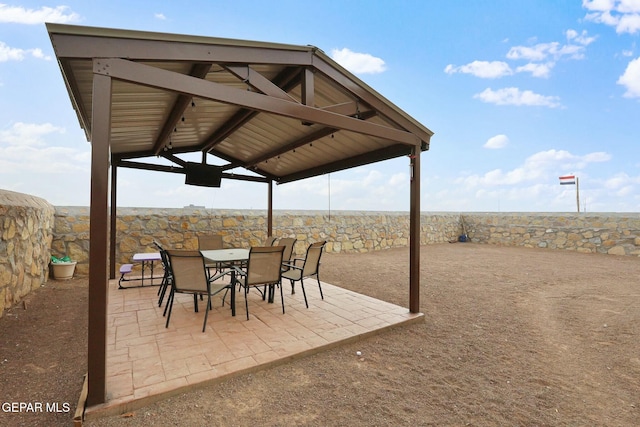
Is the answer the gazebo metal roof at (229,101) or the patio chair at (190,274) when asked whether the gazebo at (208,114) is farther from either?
the patio chair at (190,274)

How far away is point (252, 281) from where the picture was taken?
319 centimetres

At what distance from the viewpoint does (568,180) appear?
551 inches

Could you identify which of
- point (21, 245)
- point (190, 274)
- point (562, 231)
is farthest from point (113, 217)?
point (562, 231)

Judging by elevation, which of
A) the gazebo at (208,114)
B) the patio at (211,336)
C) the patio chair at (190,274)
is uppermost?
the gazebo at (208,114)

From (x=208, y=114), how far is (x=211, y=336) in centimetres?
276

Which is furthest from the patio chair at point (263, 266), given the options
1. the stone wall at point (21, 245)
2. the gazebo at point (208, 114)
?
the stone wall at point (21, 245)

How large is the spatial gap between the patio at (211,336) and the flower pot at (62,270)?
161 centimetres

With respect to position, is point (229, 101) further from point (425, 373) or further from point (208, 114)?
point (425, 373)

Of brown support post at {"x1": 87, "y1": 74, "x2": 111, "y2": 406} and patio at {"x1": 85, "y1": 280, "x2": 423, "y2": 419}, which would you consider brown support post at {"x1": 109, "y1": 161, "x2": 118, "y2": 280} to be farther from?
brown support post at {"x1": 87, "y1": 74, "x2": 111, "y2": 406}

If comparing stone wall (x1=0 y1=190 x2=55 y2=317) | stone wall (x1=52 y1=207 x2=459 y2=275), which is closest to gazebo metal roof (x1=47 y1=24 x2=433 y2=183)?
stone wall (x1=52 y1=207 x2=459 y2=275)

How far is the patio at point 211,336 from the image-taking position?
6.54ft

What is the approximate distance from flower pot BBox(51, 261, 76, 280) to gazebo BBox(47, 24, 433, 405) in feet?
2.08

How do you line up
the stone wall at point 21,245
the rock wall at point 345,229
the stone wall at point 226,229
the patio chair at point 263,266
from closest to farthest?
1. the patio chair at point 263,266
2. the stone wall at point 21,245
3. the stone wall at point 226,229
4. the rock wall at point 345,229

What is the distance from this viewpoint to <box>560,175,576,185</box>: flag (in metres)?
13.9
